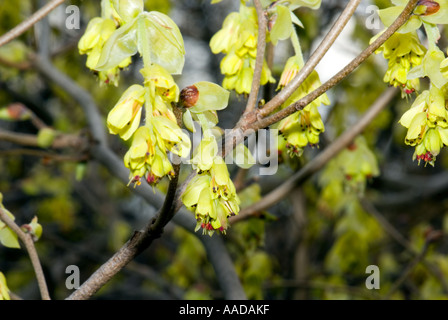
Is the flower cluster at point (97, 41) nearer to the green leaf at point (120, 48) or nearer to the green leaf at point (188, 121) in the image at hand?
the green leaf at point (120, 48)

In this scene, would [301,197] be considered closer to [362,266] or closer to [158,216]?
[362,266]

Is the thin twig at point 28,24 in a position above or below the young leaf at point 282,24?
above

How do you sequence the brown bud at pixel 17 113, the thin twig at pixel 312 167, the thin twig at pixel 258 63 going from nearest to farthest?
the thin twig at pixel 258 63, the thin twig at pixel 312 167, the brown bud at pixel 17 113

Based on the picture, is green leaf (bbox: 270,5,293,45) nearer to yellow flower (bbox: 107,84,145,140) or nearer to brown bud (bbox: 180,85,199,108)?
brown bud (bbox: 180,85,199,108)

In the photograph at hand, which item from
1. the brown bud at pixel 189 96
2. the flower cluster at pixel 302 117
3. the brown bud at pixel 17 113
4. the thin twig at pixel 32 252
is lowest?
the thin twig at pixel 32 252

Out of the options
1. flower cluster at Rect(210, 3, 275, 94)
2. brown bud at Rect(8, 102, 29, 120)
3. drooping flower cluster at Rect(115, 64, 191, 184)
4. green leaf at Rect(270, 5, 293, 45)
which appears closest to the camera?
drooping flower cluster at Rect(115, 64, 191, 184)

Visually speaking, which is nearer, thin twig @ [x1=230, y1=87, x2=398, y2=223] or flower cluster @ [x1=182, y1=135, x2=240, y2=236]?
flower cluster @ [x1=182, y1=135, x2=240, y2=236]

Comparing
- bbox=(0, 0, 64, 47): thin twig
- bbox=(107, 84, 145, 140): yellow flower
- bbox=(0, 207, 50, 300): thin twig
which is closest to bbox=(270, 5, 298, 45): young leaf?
bbox=(107, 84, 145, 140): yellow flower

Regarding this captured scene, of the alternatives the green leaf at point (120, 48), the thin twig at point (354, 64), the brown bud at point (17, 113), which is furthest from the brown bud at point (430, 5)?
the brown bud at point (17, 113)
